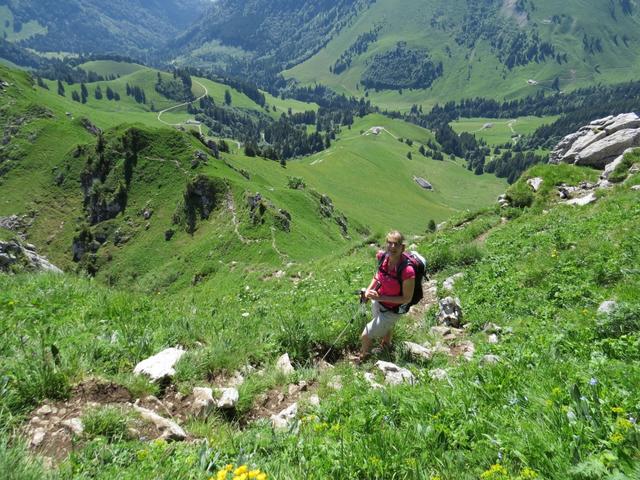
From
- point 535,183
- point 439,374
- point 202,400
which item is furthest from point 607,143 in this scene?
point 202,400

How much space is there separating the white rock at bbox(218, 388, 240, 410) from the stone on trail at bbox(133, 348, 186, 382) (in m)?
1.06

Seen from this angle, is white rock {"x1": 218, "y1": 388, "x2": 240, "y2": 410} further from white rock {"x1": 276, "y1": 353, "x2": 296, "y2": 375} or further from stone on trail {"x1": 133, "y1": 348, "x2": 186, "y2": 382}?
white rock {"x1": 276, "y1": 353, "x2": 296, "y2": 375}

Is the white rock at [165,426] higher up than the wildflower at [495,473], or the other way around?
the wildflower at [495,473]

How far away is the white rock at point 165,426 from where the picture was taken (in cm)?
541

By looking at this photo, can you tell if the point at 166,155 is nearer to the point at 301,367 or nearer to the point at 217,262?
the point at 217,262

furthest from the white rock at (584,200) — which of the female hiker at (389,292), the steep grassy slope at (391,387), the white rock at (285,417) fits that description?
the white rock at (285,417)

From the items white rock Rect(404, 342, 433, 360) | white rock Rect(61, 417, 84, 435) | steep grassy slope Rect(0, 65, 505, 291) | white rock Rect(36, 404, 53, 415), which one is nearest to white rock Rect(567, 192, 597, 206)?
white rock Rect(404, 342, 433, 360)

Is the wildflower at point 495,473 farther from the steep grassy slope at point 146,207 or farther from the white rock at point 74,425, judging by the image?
the steep grassy slope at point 146,207

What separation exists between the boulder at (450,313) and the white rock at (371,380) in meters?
4.78

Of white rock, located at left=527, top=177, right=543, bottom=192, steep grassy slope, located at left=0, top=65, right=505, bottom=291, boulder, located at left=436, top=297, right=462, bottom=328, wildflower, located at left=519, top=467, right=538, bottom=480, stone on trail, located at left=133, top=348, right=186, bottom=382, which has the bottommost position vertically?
steep grassy slope, located at left=0, top=65, right=505, bottom=291

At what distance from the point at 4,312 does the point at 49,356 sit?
3.08m

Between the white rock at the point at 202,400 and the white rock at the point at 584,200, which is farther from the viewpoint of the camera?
the white rock at the point at 584,200

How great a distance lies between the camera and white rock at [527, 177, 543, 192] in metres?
23.2

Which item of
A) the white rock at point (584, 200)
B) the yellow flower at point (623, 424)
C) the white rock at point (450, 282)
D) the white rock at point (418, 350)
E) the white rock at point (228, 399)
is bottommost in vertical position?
the white rock at point (450, 282)
